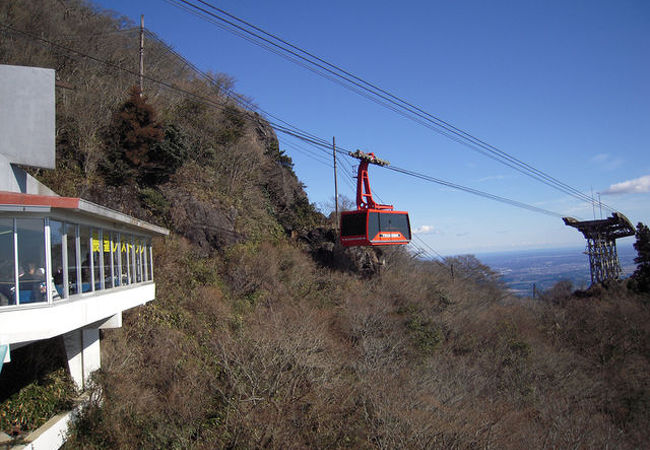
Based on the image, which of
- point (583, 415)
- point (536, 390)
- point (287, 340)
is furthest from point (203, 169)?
point (583, 415)

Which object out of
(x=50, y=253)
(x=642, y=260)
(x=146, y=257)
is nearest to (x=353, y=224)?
(x=146, y=257)

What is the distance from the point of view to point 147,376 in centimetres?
1552

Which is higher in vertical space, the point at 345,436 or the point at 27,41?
the point at 27,41

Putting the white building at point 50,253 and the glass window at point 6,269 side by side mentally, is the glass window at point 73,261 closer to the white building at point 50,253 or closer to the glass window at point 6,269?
the white building at point 50,253

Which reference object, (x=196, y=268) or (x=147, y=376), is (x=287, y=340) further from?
(x=196, y=268)

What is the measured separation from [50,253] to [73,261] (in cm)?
93

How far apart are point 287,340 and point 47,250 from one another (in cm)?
1109

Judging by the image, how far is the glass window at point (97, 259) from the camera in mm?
11118

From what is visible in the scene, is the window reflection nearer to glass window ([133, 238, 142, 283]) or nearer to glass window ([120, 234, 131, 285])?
glass window ([120, 234, 131, 285])

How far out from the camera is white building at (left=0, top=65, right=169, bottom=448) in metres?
8.25

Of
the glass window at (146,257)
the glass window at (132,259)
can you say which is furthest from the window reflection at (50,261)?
the glass window at (146,257)

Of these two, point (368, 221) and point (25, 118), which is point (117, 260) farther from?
point (368, 221)

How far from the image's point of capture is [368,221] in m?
23.8

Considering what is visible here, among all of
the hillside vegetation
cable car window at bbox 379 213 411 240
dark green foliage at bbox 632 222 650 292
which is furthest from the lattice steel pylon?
cable car window at bbox 379 213 411 240
